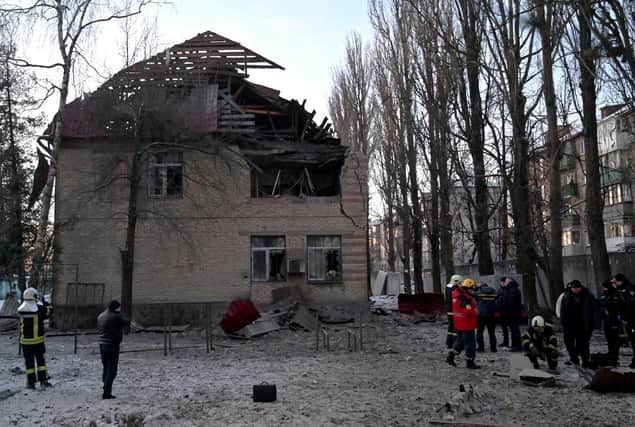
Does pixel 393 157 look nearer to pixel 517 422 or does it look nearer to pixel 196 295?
pixel 196 295

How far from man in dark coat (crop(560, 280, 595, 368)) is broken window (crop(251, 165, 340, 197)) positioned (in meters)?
13.5

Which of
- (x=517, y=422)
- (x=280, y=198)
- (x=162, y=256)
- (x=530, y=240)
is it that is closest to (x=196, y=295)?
(x=162, y=256)

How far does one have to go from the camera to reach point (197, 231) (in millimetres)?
22875

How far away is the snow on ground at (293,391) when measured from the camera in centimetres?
785

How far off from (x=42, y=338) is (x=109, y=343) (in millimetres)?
1798

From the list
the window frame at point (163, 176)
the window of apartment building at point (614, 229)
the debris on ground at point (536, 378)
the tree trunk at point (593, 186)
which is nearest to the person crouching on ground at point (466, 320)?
the debris on ground at point (536, 378)

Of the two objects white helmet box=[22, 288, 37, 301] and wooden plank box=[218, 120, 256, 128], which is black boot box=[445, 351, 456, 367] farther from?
wooden plank box=[218, 120, 256, 128]

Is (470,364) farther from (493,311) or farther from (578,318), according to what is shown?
(493,311)

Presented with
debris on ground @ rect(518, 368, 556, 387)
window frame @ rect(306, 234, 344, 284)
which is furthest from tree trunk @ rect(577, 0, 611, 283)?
window frame @ rect(306, 234, 344, 284)

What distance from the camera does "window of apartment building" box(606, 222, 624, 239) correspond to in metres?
41.9

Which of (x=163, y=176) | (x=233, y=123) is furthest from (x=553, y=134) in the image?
(x=163, y=176)

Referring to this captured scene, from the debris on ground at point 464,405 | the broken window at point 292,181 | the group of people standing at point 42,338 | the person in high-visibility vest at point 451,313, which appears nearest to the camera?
the debris on ground at point 464,405

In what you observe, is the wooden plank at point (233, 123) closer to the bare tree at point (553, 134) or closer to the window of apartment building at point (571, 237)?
the bare tree at point (553, 134)

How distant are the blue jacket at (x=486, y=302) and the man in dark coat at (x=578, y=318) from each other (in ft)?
8.10
